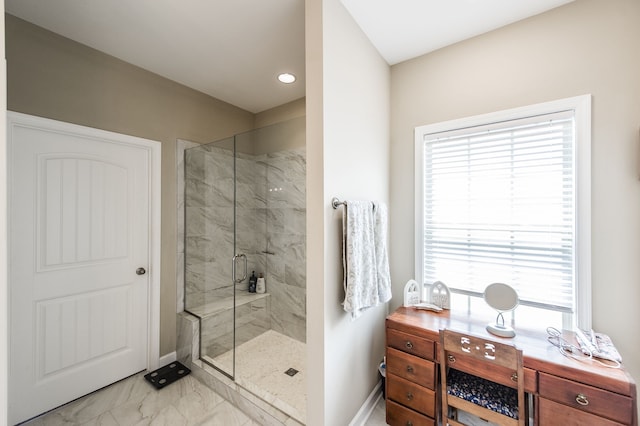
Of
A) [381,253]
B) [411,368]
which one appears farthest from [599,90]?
[411,368]

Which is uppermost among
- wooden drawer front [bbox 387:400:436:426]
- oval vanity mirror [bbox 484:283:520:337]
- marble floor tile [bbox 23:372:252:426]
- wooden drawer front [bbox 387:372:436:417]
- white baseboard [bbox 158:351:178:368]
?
oval vanity mirror [bbox 484:283:520:337]

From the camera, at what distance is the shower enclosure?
99.7 inches

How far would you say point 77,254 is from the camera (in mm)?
1945

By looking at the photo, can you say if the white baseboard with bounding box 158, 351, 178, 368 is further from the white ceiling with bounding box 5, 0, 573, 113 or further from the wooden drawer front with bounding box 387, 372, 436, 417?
the white ceiling with bounding box 5, 0, 573, 113

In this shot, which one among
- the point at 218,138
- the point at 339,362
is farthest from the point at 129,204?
the point at 339,362

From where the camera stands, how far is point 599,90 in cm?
147

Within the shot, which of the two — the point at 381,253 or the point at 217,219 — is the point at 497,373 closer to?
the point at 381,253

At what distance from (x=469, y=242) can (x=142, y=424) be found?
260 cm

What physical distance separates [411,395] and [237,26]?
267 cm

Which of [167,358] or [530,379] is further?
[167,358]

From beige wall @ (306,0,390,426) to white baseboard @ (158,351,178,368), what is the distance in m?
1.68

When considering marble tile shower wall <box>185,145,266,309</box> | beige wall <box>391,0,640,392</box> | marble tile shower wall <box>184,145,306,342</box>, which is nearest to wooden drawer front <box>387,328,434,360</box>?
beige wall <box>391,0,640,392</box>

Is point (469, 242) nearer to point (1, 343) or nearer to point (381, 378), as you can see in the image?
point (381, 378)

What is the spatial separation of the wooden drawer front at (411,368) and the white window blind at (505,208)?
24.6 inches
